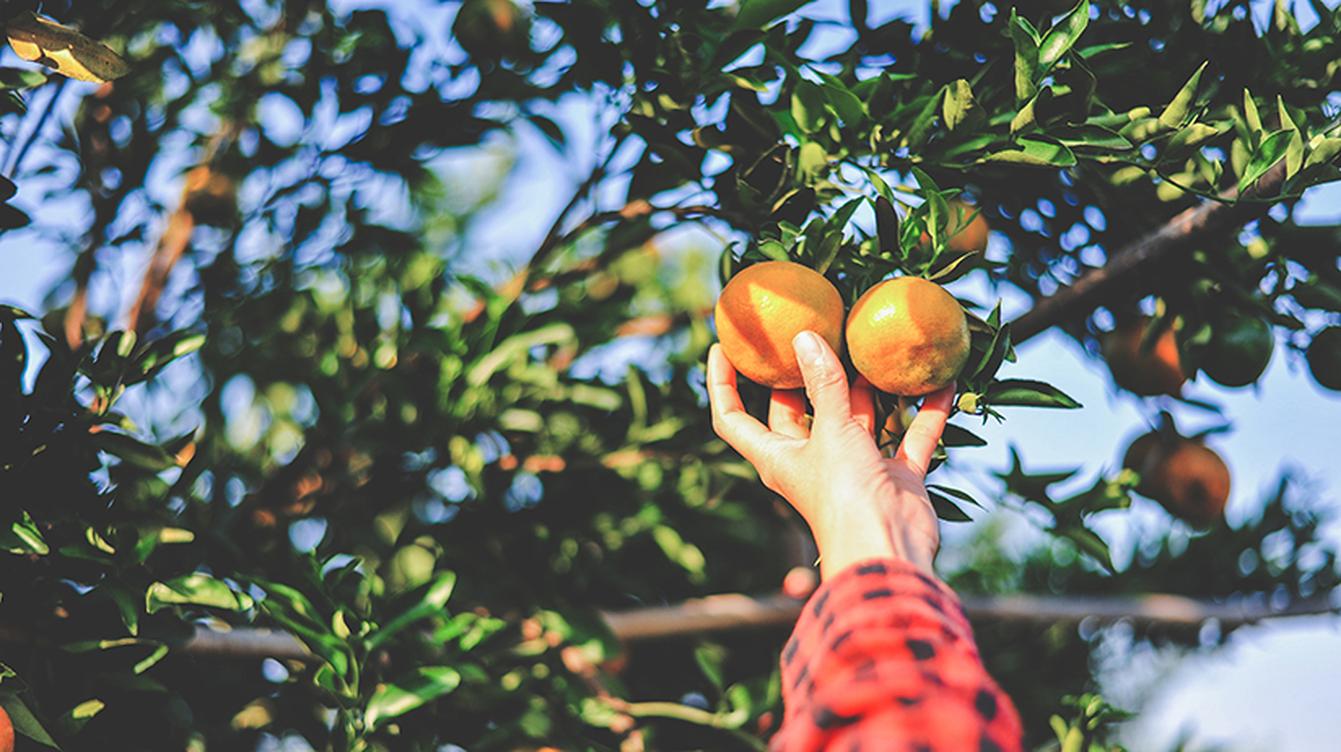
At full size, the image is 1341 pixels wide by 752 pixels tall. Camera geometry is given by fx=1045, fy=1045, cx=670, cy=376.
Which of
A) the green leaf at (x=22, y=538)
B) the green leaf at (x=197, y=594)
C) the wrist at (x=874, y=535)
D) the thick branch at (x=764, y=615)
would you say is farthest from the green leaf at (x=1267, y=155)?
the green leaf at (x=22, y=538)

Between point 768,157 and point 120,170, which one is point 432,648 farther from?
point 120,170

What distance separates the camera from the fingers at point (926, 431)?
0.85 m

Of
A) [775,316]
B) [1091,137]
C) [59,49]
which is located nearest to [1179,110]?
[1091,137]

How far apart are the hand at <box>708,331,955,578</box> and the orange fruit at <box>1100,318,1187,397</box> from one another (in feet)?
1.43

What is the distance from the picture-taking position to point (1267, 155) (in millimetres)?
901

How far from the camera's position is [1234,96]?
3.59ft

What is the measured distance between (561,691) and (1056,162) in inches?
33.4

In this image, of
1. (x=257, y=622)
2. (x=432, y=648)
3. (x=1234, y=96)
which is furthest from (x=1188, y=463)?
(x=257, y=622)

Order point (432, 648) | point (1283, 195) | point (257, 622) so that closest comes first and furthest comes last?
point (1283, 195) → point (432, 648) → point (257, 622)

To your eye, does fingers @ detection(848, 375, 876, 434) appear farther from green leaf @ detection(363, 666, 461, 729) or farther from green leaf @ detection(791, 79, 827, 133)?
green leaf @ detection(363, 666, 461, 729)

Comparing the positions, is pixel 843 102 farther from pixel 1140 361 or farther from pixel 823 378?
pixel 1140 361

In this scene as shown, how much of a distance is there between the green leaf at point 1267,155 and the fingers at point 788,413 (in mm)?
430

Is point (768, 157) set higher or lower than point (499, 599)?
higher

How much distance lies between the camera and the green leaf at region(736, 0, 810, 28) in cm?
99
